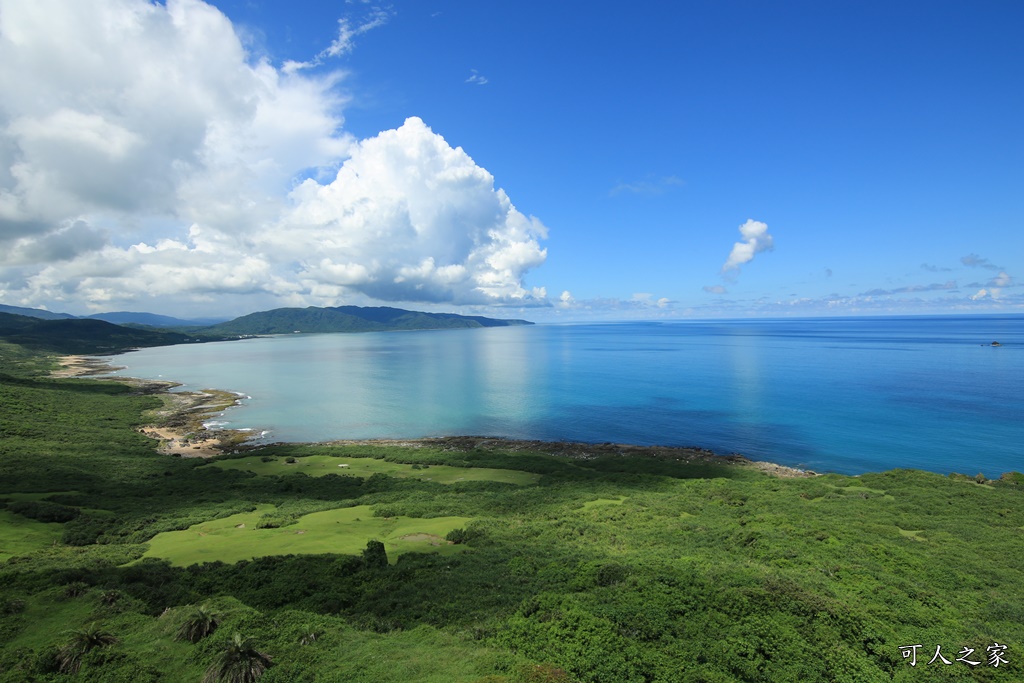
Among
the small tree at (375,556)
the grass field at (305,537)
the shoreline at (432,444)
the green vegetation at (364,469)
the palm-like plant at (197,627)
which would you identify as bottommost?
the shoreline at (432,444)

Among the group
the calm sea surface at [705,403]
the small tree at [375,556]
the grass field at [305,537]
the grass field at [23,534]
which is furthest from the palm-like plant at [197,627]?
the calm sea surface at [705,403]

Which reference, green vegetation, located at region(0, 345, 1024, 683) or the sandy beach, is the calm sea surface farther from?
green vegetation, located at region(0, 345, 1024, 683)

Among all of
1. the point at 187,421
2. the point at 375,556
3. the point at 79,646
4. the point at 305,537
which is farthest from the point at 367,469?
the point at 187,421

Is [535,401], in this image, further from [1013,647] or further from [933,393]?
[1013,647]

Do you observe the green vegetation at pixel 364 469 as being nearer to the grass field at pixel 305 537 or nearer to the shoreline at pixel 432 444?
the shoreline at pixel 432 444

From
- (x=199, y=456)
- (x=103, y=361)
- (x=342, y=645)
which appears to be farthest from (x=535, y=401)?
(x=103, y=361)
